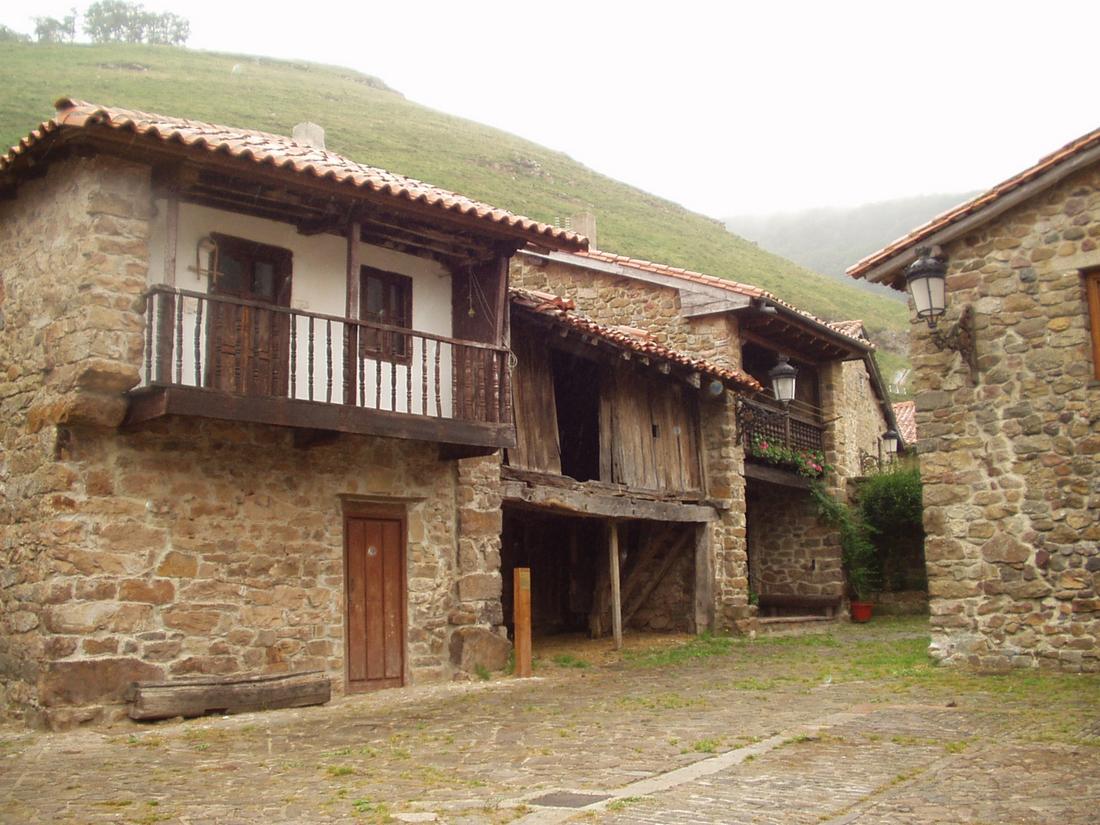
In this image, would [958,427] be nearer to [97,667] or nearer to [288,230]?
[288,230]

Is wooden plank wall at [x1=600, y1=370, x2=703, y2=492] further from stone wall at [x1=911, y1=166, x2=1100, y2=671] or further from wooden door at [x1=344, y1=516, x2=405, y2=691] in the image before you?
stone wall at [x1=911, y1=166, x2=1100, y2=671]

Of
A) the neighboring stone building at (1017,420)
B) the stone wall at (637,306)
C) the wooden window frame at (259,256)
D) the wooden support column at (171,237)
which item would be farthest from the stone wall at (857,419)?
the wooden support column at (171,237)

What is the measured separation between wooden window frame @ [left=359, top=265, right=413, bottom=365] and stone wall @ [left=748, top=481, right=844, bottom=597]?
968 centimetres

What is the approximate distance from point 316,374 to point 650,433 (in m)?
6.45

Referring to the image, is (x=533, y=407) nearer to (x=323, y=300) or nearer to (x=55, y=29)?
(x=323, y=300)

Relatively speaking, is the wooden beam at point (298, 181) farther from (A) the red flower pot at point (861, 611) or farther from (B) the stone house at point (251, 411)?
(A) the red flower pot at point (861, 611)

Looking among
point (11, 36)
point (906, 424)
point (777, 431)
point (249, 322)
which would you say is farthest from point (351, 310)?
point (11, 36)

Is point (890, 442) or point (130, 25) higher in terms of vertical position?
point (130, 25)

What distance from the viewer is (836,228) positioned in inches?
3866

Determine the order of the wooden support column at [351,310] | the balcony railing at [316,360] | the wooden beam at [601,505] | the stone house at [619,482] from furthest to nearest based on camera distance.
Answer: the stone house at [619,482] → the wooden beam at [601,505] → the wooden support column at [351,310] → the balcony railing at [316,360]

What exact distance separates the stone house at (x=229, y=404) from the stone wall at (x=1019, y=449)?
394 centimetres

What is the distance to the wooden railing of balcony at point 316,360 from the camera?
8.35m

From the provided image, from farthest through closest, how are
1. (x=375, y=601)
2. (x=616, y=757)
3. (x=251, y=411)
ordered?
(x=375, y=601) < (x=251, y=411) < (x=616, y=757)

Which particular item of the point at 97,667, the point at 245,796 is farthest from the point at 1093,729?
the point at 97,667
